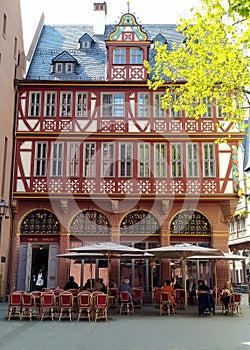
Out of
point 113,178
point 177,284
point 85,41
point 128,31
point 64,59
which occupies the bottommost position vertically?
point 177,284

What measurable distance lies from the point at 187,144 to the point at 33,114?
814 cm

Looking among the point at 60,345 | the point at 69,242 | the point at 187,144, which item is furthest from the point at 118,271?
the point at 60,345

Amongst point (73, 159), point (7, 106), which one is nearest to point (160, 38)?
point (73, 159)

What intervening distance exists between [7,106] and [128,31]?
25.6 ft

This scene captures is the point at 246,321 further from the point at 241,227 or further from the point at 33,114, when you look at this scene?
the point at 241,227

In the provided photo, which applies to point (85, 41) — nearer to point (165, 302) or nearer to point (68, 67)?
point (68, 67)

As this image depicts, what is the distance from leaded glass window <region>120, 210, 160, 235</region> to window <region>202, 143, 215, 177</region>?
3.58m

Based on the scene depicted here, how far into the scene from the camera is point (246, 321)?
47.4 feet

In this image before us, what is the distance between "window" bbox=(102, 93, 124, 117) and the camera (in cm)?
2336

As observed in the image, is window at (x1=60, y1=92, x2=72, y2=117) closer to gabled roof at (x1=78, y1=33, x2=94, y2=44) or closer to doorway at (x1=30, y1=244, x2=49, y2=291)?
gabled roof at (x1=78, y1=33, x2=94, y2=44)

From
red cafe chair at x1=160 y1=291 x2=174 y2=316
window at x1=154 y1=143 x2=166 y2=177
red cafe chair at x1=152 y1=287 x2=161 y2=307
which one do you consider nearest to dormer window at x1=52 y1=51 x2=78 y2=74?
window at x1=154 y1=143 x2=166 y2=177

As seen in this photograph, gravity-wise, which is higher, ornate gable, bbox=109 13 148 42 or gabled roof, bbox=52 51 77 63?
ornate gable, bbox=109 13 148 42

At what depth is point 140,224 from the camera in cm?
2300

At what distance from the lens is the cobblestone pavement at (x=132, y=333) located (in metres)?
9.55
